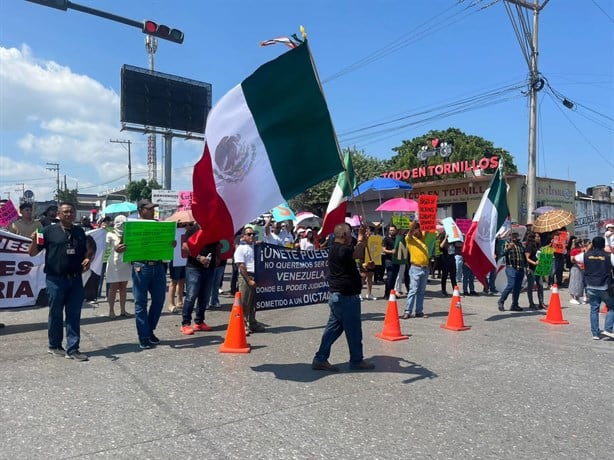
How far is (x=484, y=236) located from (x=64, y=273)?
7600 millimetres

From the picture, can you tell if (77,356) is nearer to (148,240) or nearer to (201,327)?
(148,240)

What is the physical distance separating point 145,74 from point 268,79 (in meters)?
27.7

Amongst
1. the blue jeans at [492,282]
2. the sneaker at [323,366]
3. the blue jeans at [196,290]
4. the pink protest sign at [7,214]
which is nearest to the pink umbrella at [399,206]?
the blue jeans at [492,282]

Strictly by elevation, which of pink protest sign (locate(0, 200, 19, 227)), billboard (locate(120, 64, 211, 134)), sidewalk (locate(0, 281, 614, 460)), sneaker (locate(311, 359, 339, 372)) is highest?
billboard (locate(120, 64, 211, 134))

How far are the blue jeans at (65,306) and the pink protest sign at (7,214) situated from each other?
5793mm

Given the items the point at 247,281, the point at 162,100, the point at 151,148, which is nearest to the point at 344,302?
the point at 247,281

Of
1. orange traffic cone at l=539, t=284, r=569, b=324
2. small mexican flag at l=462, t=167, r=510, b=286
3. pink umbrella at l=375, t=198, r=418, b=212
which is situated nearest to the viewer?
orange traffic cone at l=539, t=284, r=569, b=324

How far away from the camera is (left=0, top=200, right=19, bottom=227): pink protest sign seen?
10984 mm

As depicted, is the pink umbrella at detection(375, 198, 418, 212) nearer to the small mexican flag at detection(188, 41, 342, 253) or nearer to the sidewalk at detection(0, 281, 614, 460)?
A: the sidewalk at detection(0, 281, 614, 460)

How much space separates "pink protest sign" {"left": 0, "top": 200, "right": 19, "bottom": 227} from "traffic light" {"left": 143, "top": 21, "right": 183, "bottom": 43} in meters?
4.96

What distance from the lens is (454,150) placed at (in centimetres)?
3819

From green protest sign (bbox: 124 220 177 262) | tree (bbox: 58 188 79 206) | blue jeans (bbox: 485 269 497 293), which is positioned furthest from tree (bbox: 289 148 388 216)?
tree (bbox: 58 188 79 206)

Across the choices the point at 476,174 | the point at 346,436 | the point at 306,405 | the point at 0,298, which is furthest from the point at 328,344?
the point at 476,174

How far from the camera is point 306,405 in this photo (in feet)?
15.4
